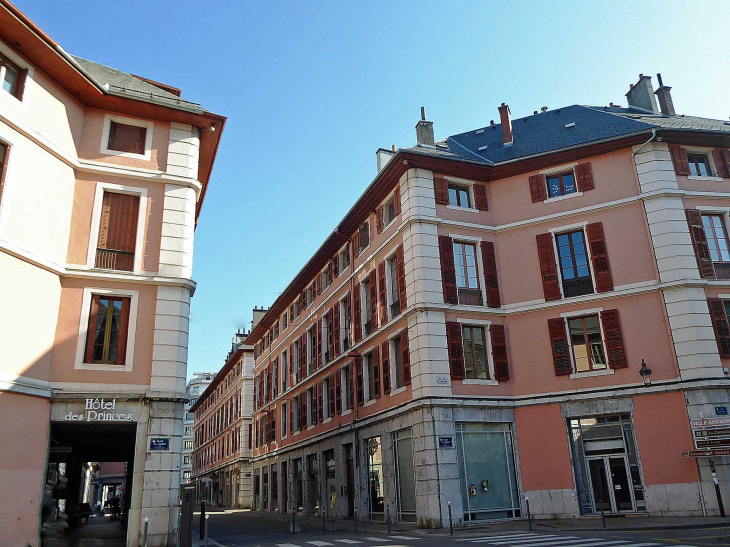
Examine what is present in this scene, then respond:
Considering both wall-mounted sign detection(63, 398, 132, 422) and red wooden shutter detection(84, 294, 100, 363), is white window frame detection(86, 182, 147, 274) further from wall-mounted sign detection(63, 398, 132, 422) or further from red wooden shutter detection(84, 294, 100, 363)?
wall-mounted sign detection(63, 398, 132, 422)

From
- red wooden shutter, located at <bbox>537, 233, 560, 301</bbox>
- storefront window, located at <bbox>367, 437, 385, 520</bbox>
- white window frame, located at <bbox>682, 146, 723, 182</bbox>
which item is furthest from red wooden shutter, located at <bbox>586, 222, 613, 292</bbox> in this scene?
storefront window, located at <bbox>367, 437, 385, 520</bbox>

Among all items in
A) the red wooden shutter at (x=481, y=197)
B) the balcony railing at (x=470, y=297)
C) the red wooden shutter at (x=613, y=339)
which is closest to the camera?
the red wooden shutter at (x=613, y=339)

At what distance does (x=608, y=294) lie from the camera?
21562 millimetres

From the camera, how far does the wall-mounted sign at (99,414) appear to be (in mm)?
15734

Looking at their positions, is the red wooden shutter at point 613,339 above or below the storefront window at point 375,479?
above

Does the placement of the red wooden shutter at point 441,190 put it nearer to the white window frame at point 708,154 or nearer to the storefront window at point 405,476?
the storefront window at point 405,476

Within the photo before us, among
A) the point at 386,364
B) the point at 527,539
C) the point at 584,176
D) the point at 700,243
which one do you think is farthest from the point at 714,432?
the point at 386,364

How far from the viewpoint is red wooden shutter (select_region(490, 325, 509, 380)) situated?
2241 cm

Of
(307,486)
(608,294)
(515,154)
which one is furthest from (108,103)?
(307,486)

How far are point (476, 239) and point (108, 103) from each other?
13.7 m

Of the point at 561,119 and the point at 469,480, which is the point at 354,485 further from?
the point at 561,119

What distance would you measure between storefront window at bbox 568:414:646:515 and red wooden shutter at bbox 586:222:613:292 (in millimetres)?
4575

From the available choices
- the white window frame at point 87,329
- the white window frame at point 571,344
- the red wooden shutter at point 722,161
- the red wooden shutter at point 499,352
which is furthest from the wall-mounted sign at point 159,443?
the red wooden shutter at point 722,161

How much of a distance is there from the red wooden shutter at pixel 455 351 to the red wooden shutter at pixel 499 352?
4.76 ft
